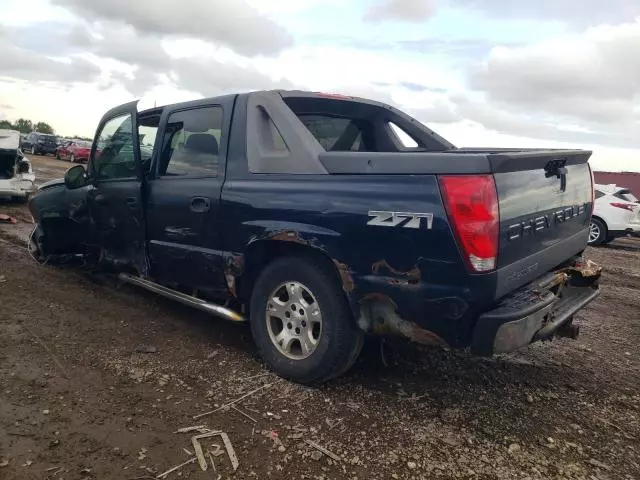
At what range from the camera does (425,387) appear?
11.9 feet

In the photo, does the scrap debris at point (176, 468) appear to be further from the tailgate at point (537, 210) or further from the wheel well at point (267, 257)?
the tailgate at point (537, 210)

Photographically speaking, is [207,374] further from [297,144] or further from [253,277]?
[297,144]

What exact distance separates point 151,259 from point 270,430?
222 cm

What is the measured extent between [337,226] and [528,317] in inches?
46.0

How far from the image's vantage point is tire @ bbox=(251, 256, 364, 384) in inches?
129

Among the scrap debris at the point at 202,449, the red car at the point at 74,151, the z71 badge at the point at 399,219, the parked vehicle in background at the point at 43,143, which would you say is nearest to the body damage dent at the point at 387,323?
the z71 badge at the point at 399,219

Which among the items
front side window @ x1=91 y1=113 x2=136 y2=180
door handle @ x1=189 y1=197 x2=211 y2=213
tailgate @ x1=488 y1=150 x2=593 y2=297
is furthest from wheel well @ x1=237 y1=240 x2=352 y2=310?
front side window @ x1=91 y1=113 x2=136 y2=180

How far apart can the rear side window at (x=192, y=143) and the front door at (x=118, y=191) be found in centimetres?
40

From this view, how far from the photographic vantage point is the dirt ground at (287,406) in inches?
107

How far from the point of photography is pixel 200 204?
402 cm

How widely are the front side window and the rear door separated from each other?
1.45 feet

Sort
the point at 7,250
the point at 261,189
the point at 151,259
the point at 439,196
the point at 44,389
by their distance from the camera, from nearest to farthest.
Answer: the point at 439,196
the point at 44,389
the point at 261,189
the point at 151,259
the point at 7,250

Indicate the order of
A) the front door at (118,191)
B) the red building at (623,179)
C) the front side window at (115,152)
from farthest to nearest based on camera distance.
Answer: the red building at (623,179), the front side window at (115,152), the front door at (118,191)

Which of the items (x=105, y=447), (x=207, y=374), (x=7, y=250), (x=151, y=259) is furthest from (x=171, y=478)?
(x=7, y=250)
